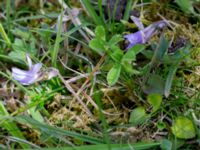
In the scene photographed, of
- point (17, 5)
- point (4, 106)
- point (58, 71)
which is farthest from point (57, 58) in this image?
point (17, 5)

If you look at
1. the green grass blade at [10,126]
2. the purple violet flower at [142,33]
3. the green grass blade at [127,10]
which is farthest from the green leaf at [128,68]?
the green grass blade at [10,126]

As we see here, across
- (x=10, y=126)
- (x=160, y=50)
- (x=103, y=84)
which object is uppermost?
(x=160, y=50)

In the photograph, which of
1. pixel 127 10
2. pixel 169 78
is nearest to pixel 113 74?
pixel 169 78

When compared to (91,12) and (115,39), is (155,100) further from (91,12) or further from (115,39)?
(91,12)

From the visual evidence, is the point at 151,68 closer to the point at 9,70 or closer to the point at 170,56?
the point at 170,56

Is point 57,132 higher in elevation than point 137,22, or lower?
lower

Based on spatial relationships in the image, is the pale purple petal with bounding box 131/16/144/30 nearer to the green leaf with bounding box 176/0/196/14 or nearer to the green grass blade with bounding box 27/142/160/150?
the green leaf with bounding box 176/0/196/14

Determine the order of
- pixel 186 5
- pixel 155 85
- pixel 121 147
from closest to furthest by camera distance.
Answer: pixel 121 147 → pixel 155 85 → pixel 186 5

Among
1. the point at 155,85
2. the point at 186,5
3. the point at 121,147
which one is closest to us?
the point at 121,147
